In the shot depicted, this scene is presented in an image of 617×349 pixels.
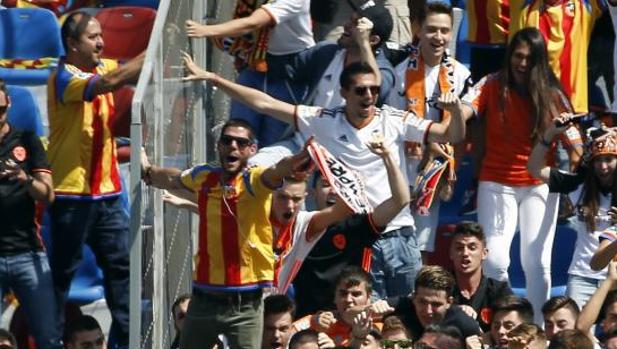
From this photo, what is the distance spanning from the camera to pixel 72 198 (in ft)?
38.3

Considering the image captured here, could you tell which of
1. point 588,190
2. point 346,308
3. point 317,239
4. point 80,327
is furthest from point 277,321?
point 588,190

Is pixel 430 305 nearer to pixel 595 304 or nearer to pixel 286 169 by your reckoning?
pixel 595 304

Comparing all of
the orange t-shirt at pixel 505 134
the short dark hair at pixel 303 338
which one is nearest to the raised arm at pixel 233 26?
the orange t-shirt at pixel 505 134

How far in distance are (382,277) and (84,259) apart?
201 cm

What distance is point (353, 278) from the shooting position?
11.1m

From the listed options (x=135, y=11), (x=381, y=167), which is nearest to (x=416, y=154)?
(x=381, y=167)

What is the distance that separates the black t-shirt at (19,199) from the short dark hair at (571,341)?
294 cm

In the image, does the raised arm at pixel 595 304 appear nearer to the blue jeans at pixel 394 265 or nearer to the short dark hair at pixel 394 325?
the short dark hair at pixel 394 325

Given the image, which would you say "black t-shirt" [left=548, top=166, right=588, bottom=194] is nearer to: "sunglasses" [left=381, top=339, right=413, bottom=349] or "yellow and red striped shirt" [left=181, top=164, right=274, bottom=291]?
"sunglasses" [left=381, top=339, right=413, bottom=349]

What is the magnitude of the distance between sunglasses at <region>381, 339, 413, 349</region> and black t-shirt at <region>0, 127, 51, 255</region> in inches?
82.0

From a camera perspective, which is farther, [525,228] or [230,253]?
[525,228]

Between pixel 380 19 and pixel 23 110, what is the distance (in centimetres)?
228

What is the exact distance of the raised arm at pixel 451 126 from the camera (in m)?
11.6

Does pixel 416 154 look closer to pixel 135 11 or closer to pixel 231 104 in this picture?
pixel 231 104
